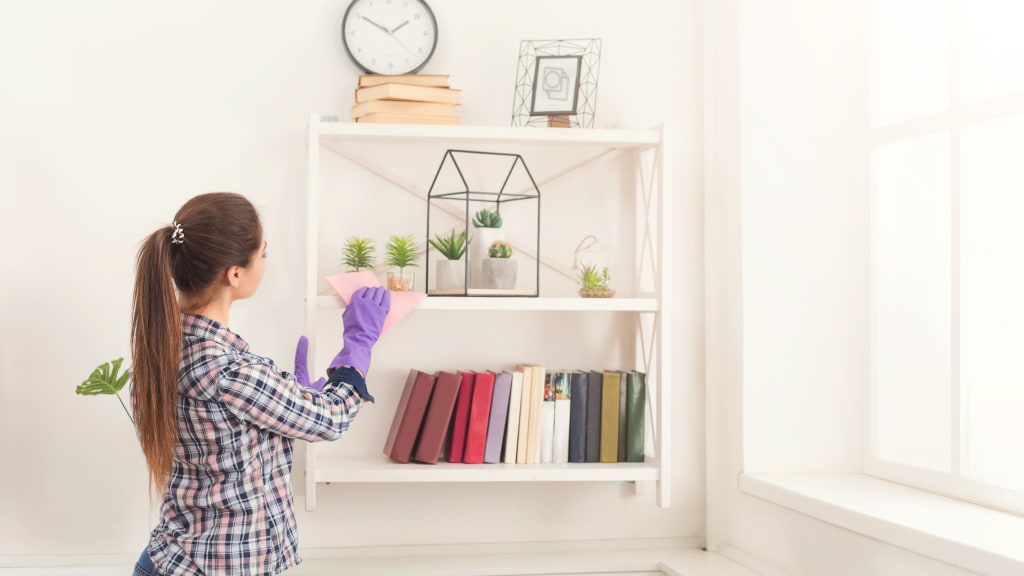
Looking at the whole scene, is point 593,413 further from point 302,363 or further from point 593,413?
point 302,363

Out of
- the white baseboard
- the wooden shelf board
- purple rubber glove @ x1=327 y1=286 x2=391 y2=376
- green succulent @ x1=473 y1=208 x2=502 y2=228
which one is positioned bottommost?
the white baseboard

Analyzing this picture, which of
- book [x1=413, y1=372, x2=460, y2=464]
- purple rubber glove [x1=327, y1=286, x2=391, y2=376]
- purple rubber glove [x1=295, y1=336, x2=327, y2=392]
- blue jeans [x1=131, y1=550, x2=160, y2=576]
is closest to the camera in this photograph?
blue jeans [x1=131, y1=550, x2=160, y2=576]

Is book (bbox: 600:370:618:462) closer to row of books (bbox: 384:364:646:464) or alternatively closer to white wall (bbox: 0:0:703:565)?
row of books (bbox: 384:364:646:464)

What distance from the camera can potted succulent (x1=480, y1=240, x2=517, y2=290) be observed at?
2.00 m

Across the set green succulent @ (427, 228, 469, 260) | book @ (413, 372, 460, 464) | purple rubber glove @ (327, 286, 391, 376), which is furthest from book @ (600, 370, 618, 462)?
purple rubber glove @ (327, 286, 391, 376)

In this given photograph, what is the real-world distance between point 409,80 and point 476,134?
20 centimetres

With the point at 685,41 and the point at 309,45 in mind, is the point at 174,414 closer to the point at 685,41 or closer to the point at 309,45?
the point at 309,45

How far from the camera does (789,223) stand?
7.05 ft

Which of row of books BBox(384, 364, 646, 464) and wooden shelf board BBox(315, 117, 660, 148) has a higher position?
wooden shelf board BBox(315, 117, 660, 148)

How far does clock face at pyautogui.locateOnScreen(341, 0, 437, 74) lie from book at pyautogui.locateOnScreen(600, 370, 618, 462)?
0.91 m

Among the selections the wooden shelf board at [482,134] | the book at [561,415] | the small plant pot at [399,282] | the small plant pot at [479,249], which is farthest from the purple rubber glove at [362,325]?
the book at [561,415]

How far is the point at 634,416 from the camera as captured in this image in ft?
6.84

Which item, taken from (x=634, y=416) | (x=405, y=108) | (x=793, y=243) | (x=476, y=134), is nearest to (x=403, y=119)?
(x=405, y=108)

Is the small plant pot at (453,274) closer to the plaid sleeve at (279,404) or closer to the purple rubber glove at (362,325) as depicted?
the purple rubber glove at (362,325)
